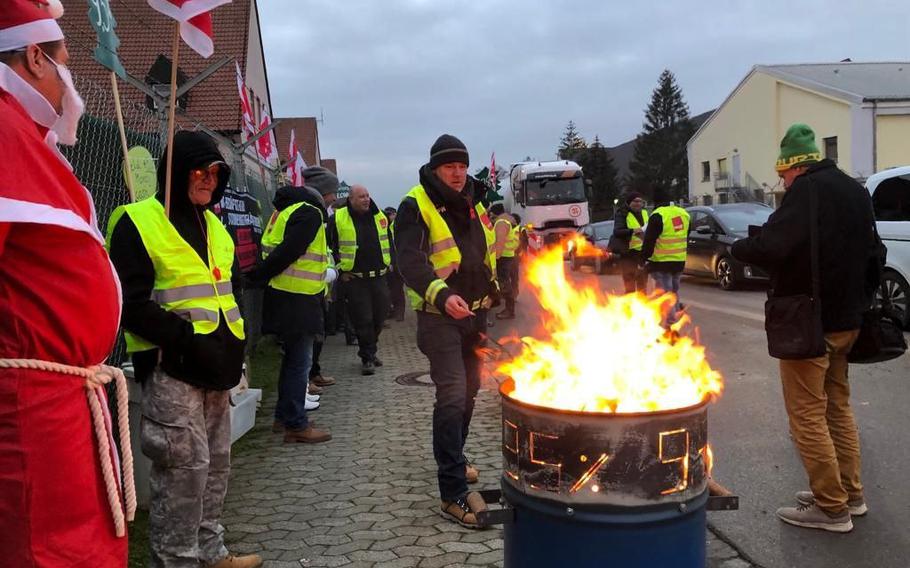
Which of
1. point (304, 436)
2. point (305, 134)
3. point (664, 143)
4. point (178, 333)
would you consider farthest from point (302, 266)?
point (664, 143)

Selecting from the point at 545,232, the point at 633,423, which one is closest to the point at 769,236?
the point at 633,423

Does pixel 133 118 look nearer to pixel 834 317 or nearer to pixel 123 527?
pixel 123 527

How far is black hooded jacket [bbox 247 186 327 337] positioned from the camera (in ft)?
18.2

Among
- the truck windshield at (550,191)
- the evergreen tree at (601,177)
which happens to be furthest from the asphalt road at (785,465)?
the evergreen tree at (601,177)

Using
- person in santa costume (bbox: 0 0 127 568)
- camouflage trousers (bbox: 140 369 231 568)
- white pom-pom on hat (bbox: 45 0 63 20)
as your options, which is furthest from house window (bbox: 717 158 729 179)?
person in santa costume (bbox: 0 0 127 568)

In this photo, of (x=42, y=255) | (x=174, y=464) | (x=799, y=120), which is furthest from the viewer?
(x=799, y=120)

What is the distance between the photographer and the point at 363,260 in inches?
320

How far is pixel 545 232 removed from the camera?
29.0m

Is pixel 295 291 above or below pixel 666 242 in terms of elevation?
below

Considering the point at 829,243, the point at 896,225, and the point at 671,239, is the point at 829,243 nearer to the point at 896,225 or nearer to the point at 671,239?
the point at 671,239

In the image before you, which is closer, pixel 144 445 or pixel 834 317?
pixel 144 445

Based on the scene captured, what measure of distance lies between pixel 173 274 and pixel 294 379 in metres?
2.65

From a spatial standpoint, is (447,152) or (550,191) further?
(550,191)

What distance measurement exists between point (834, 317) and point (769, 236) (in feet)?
1.79
